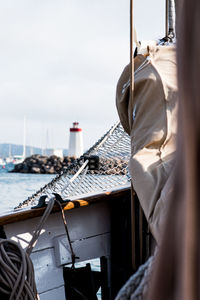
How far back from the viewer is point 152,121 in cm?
208

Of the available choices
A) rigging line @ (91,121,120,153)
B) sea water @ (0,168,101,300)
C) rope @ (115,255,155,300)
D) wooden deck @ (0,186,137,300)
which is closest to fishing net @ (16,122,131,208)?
rigging line @ (91,121,120,153)

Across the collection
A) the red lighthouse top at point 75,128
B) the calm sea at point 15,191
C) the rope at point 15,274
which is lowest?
the calm sea at point 15,191

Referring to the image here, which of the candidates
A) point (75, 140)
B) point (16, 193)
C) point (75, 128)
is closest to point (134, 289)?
point (16, 193)

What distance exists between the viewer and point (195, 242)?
1.04 feet

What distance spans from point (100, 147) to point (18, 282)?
258 cm

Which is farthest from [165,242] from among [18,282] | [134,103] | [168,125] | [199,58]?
[134,103]

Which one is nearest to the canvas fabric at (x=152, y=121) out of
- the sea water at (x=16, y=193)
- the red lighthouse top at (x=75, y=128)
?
the sea water at (x=16, y=193)

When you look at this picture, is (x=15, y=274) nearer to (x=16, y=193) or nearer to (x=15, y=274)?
(x=15, y=274)

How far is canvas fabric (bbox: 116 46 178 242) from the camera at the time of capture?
1.93 m

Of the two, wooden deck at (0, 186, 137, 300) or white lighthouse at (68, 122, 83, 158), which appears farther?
white lighthouse at (68, 122, 83, 158)

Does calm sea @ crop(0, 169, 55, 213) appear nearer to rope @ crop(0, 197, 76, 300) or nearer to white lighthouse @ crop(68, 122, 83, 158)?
Result: white lighthouse @ crop(68, 122, 83, 158)

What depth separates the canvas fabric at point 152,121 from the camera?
6.33ft

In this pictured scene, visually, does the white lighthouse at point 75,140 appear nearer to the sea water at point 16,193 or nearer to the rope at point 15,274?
the sea water at point 16,193

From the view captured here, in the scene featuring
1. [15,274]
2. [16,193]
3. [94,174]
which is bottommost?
[16,193]
